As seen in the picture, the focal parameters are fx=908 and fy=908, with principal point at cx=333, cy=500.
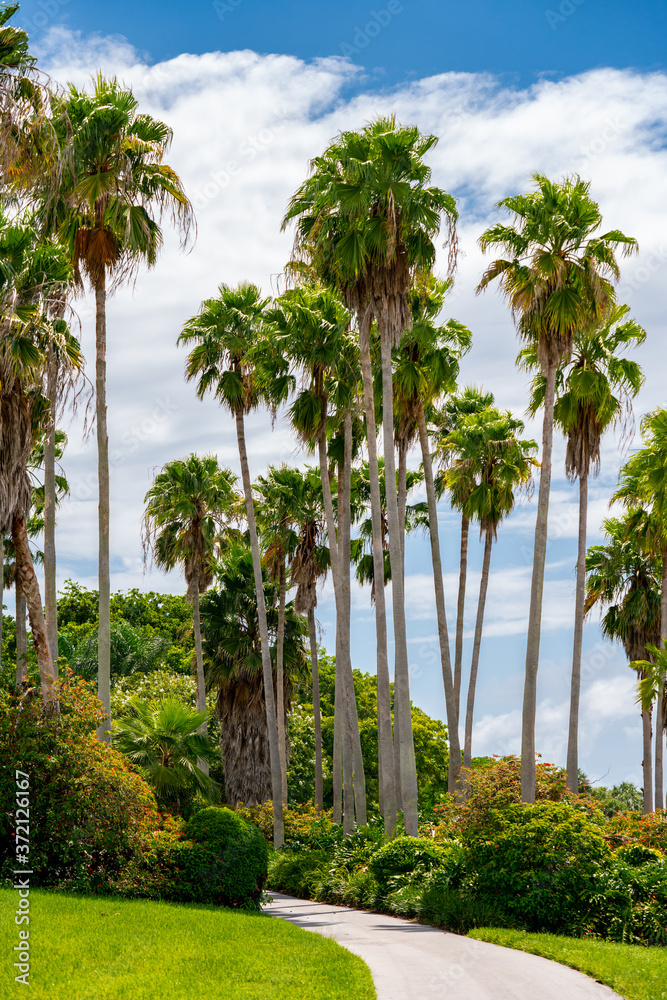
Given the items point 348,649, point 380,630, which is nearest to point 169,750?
point 348,649

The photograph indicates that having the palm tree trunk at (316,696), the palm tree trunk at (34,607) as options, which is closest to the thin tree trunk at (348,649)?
the palm tree trunk at (316,696)

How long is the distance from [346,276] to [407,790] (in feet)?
38.8

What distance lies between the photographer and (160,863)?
15.8m

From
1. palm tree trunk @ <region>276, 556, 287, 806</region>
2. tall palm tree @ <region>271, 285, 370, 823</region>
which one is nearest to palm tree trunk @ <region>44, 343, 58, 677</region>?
tall palm tree @ <region>271, 285, 370, 823</region>

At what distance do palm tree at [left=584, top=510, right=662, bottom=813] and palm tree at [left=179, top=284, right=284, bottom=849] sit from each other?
45.4ft

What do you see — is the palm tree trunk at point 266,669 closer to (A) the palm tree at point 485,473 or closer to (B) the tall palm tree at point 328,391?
(B) the tall palm tree at point 328,391

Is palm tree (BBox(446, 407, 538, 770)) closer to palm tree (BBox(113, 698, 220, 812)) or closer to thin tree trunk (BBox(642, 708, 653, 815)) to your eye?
thin tree trunk (BBox(642, 708, 653, 815))

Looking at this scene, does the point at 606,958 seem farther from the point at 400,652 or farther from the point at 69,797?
the point at 400,652

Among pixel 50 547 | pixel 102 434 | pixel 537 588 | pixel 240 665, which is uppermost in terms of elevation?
pixel 102 434

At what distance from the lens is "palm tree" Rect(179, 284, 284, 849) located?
90.7 feet

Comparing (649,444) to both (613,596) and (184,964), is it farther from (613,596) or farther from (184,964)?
(184,964)

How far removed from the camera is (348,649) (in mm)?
24109

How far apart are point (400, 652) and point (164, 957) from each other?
34.3 feet

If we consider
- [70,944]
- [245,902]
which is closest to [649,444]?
[245,902]
